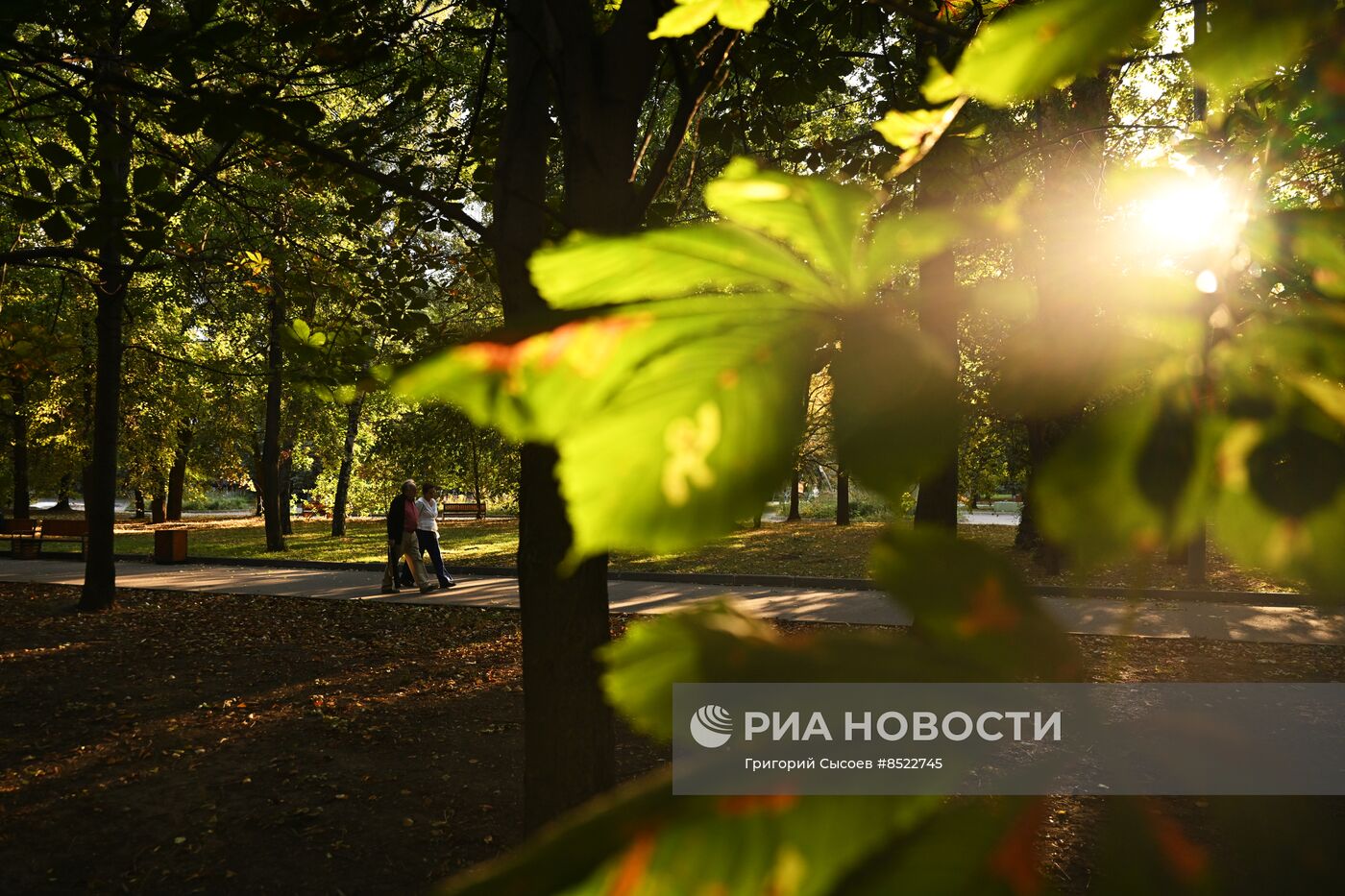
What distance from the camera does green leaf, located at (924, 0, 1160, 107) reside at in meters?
0.45

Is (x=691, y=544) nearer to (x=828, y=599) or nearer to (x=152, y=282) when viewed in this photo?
(x=828, y=599)

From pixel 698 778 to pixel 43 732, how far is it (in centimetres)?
840

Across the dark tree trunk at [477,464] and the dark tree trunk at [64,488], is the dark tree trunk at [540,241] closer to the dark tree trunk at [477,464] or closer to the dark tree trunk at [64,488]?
the dark tree trunk at [477,464]

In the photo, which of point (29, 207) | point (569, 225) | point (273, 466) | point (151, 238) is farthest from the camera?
point (273, 466)

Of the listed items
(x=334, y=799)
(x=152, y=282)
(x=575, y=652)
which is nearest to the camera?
(x=575, y=652)

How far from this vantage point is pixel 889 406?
1.51 ft

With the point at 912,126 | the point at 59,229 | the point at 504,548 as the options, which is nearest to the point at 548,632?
the point at 59,229

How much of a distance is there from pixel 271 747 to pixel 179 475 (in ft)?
103

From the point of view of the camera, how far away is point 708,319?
43 cm

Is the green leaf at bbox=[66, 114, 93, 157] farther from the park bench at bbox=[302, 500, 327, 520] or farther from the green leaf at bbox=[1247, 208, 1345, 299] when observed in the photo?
the park bench at bbox=[302, 500, 327, 520]

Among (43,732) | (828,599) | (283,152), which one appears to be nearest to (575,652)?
(283,152)

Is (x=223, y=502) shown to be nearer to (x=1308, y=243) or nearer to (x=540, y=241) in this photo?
(x=540, y=241)

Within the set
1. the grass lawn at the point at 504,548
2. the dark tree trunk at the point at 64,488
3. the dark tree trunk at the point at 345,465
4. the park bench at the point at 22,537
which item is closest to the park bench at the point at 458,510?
the grass lawn at the point at 504,548

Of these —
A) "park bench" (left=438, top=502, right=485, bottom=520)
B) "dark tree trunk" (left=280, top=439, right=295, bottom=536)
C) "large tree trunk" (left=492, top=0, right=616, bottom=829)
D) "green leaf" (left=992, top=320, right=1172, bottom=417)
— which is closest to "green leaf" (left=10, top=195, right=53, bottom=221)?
"large tree trunk" (left=492, top=0, right=616, bottom=829)
